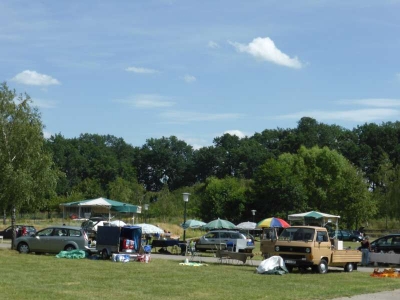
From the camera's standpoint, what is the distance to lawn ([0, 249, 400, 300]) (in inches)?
640

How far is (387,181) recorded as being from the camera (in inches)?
3438

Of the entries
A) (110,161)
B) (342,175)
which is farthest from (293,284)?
(110,161)

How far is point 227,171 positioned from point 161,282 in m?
108

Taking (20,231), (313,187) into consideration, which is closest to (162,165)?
(313,187)

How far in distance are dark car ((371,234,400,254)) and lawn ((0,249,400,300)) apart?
6953 millimetres

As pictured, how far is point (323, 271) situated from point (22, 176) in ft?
51.3

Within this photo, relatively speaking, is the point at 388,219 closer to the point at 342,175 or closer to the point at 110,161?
the point at 342,175

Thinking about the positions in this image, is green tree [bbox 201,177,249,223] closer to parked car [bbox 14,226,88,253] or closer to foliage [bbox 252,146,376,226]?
foliage [bbox 252,146,376,226]

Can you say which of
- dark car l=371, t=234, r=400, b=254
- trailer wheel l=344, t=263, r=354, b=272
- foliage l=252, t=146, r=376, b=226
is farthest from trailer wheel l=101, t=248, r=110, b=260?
foliage l=252, t=146, r=376, b=226

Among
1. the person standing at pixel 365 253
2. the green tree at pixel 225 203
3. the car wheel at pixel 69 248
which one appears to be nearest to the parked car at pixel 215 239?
the person standing at pixel 365 253

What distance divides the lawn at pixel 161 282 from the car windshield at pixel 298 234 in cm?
163

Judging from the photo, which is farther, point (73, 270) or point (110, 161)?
point (110, 161)

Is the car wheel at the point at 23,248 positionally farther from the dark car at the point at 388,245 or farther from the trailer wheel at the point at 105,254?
the dark car at the point at 388,245

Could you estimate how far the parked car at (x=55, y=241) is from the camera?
30828mm
